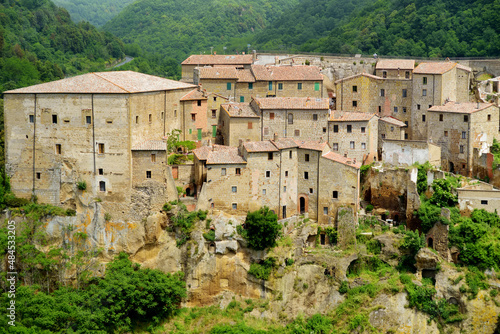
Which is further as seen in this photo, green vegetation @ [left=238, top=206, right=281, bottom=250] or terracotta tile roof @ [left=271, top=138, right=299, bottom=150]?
terracotta tile roof @ [left=271, top=138, right=299, bottom=150]

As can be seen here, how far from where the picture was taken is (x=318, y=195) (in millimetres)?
57375

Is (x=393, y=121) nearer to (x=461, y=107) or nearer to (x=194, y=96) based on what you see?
(x=461, y=107)

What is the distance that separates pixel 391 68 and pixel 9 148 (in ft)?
115

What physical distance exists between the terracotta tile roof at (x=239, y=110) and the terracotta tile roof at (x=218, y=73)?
447 cm

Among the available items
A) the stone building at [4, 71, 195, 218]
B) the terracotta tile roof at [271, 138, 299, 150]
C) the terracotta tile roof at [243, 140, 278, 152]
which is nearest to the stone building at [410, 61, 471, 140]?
the terracotta tile roof at [271, 138, 299, 150]

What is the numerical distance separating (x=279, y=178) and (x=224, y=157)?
475cm

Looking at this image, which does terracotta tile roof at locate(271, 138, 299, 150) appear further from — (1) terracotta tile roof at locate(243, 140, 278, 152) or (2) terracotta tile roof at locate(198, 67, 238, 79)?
(2) terracotta tile roof at locate(198, 67, 238, 79)

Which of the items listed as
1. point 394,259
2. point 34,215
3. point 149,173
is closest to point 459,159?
point 394,259

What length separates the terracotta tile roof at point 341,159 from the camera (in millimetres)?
56219

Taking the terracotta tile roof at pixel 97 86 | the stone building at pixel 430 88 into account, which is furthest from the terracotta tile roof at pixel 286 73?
the terracotta tile roof at pixel 97 86

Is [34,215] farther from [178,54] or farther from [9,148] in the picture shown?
[178,54]

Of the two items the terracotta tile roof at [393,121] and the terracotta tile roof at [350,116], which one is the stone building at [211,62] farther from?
the terracotta tile roof at [393,121]

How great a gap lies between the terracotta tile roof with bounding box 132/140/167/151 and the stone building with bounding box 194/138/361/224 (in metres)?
2.79

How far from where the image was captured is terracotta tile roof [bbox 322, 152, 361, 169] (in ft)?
184
